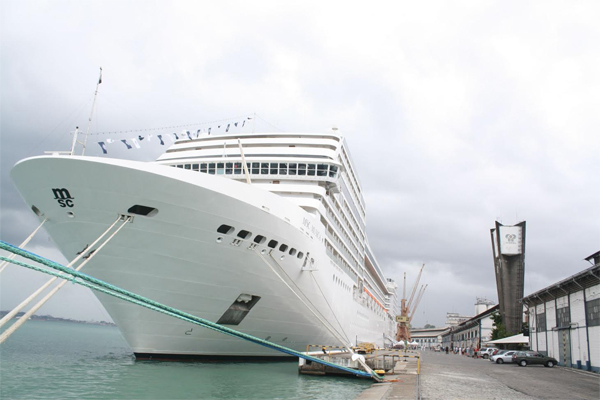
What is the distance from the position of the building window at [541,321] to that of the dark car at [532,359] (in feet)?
15.2

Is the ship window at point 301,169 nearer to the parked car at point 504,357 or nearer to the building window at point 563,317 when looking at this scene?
the building window at point 563,317

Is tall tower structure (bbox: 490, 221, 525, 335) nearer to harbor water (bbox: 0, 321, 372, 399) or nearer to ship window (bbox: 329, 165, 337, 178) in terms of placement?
ship window (bbox: 329, 165, 337, 178)

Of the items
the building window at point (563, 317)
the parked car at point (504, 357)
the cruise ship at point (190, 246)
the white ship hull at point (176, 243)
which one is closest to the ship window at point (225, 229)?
the cruise ship at point (190, 246)

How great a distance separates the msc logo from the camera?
1259 cm

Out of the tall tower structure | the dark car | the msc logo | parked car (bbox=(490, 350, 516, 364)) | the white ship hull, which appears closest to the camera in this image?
Answer: the white ship hull

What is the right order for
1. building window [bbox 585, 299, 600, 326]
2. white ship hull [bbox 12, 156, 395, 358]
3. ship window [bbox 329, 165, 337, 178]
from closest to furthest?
white ship hull [bbox 12, 156, 395, 358] → building window [bbox 585, 299, 600, 326] → ship window [bbox 329, 165, 337, 178]

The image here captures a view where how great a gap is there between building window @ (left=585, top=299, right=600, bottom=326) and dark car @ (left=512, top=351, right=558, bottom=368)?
15.6 feet

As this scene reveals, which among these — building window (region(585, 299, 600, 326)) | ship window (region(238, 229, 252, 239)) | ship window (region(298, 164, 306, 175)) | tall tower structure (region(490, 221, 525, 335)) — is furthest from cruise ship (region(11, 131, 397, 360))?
tall tower structure (region(490, 221, 525, 335))

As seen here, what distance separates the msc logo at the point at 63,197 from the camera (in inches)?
496

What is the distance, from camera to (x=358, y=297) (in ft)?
111

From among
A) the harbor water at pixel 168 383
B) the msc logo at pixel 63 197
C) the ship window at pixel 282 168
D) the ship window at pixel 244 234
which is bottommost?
the harbor water at pixel 168 383

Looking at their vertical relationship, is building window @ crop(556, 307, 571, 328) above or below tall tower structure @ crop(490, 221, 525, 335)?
below

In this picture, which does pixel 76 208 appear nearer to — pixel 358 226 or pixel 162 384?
pixel 162 384

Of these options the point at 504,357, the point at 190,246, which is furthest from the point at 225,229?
the point at 504,357
